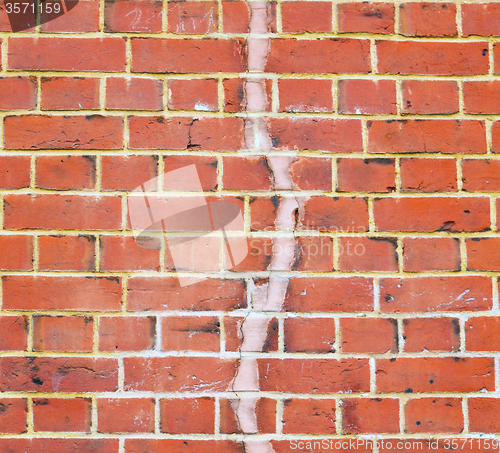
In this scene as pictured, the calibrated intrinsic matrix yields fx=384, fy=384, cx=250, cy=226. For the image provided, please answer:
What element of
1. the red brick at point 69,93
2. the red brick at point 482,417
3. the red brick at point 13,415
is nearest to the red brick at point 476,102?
the red brick at point 482,417

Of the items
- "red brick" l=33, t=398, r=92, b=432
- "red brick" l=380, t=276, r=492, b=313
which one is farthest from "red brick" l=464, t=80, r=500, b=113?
"red brick" l=33, t=398, r=92, b=432

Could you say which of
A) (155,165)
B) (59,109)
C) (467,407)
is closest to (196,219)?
(155,165)

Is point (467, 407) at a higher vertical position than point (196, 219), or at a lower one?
lower

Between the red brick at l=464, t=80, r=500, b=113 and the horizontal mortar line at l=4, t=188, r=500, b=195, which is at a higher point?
the red brick at l=464, t=80, r=500, b=113

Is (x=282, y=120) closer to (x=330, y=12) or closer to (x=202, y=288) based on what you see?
(x=330, y=12)

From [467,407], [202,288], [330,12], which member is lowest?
[467,407]

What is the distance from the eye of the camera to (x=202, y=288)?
100 cm

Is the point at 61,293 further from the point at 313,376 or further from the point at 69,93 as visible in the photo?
the point at 313,376

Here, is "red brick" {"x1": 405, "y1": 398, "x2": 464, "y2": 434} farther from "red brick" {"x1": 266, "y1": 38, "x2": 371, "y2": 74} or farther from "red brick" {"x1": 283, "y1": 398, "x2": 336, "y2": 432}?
"red brick" {"x1": 266, "y1": 38, "x2": 371, "y2": 74}

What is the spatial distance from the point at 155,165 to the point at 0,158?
0.41 meters

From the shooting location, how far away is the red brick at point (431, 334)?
3.29ft

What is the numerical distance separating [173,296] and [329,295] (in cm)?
41

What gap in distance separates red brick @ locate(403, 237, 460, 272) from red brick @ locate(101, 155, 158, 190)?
0.69 meters

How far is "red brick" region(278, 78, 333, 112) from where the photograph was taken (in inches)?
40.1
